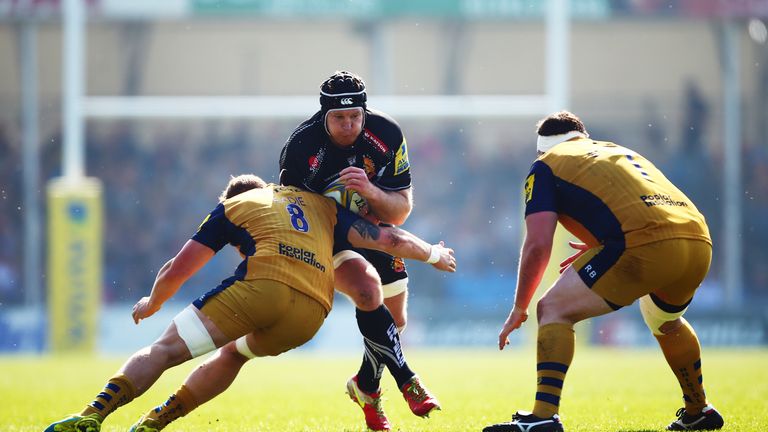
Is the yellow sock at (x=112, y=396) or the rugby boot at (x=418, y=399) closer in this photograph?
the yellow sock at (x=112, y=396)

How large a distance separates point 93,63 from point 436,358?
1245 centimetres

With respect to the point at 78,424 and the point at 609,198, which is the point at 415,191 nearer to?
the point at 609,198

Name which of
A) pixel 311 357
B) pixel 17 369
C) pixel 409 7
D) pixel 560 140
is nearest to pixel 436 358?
pixel 311 357

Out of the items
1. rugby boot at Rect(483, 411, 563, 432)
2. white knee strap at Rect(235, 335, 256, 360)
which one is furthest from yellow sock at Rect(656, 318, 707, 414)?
white knee strap at Rect(235, 335, 256, 360)

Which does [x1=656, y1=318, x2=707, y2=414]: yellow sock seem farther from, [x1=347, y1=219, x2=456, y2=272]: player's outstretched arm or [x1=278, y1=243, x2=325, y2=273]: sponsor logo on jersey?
[x1=278, y1=243, x2=325, y2=273]: sponsor logo on jersey

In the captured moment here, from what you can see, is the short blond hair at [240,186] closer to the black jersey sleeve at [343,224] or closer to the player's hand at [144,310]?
the black jersey sleeve at [343,224]

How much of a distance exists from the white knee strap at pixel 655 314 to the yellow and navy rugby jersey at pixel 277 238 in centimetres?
185

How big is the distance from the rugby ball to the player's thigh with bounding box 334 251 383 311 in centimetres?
29

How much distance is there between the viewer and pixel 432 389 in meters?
9.87

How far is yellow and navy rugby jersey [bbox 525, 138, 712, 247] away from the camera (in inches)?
229

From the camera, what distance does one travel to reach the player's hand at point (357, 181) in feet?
20.7

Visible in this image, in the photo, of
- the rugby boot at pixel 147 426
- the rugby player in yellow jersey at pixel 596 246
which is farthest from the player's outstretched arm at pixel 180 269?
the rugby player in yellow jersey at pixel 596 246

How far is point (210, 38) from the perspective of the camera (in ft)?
78.0

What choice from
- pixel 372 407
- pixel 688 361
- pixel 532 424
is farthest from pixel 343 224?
pixel 688 361
